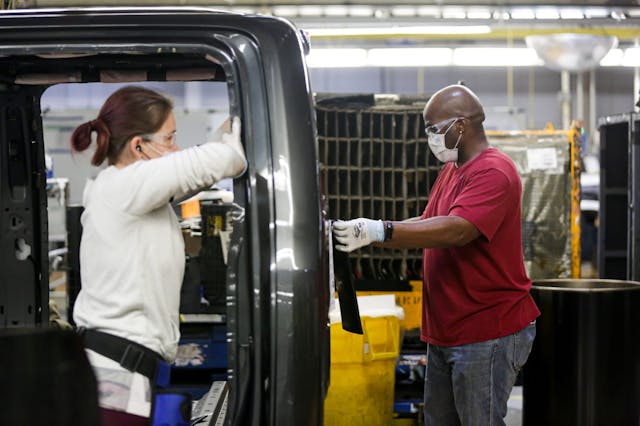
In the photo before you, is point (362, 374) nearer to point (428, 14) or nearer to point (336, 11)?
point (336, 11)

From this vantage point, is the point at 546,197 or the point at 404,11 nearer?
the point at 546,197

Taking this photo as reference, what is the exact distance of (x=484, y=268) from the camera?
3.51 metres

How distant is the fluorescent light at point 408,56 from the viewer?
539 inches

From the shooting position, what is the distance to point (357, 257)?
5891 mm

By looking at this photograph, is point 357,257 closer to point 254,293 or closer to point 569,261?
point 569,261

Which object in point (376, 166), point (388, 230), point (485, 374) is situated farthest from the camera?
point (376, 166)

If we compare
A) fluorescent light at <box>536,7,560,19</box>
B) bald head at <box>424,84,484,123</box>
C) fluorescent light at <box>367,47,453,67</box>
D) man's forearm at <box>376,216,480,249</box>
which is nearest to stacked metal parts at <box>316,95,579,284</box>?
bald head at <box>424,84,484,123</box>

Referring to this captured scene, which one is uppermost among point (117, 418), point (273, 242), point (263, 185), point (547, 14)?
point (547, 14)

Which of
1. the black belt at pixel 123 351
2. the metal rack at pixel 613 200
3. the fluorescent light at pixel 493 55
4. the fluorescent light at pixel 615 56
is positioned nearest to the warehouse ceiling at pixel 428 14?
the fluorescent light at pixel 493 55

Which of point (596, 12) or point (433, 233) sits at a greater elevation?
point (596, 12)

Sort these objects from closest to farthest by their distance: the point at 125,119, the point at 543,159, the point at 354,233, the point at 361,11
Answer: the point at 125,119, the point at 354,233, the point at 543,159, the point at 361,11

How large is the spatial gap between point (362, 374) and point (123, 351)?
9.04 ft

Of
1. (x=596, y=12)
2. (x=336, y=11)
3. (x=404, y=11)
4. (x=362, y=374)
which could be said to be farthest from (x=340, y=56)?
(x=362, y=374)

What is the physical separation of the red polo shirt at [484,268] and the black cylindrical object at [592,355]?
4.28 ft
